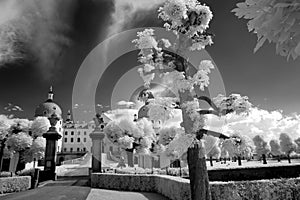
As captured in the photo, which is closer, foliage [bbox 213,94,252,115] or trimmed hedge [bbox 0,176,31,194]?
foliage [bbox 213,94,252,115]

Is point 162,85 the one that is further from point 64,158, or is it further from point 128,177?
point 64,158

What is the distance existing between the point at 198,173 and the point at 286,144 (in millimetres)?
66406

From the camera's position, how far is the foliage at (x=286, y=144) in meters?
60.0

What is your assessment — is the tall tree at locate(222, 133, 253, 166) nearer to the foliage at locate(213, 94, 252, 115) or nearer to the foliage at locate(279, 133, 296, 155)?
the foliage at locate(213, 94, 252, 115)

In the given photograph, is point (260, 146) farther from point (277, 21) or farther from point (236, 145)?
point (277, 21)

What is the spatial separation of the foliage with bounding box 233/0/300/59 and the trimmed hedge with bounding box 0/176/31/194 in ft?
70.3

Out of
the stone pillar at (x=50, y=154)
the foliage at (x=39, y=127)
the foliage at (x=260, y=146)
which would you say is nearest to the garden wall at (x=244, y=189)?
the stone pillar at (x=50, y=154)

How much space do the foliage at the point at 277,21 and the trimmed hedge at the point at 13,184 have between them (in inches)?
843

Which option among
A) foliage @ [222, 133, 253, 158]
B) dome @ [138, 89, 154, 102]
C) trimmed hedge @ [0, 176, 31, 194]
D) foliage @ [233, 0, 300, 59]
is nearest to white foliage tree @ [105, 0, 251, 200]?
dome @ [138, 89, 154, 102]

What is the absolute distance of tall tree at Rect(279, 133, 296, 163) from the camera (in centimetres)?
6000

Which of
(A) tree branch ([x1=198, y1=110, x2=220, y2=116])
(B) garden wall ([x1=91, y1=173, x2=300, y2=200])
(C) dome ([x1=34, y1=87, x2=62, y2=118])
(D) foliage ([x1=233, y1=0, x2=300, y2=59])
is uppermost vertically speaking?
(C) dome ([x1=34, y1=87, x2=62, y2=118])

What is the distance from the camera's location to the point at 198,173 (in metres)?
6.69

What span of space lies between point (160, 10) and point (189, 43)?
1479mm

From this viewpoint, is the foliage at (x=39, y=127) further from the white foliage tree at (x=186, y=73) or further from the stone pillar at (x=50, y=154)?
the white foliage tree at (x=186, y=73)
